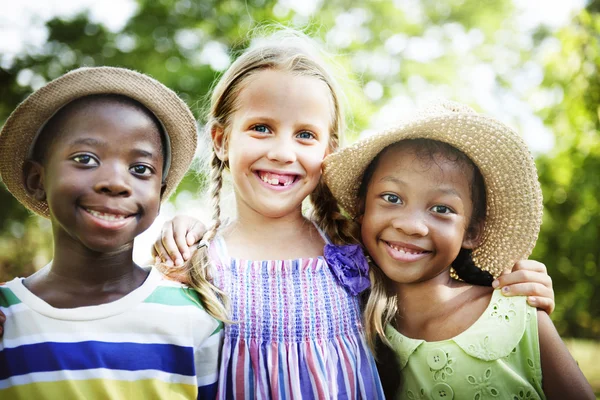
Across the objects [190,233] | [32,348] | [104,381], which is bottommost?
[104,381]

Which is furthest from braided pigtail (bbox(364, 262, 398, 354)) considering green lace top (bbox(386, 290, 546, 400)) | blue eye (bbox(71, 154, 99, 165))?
blue eye (bbox(71, 154, 99, 165))

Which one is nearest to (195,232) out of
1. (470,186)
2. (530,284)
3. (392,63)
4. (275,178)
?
(275,178)

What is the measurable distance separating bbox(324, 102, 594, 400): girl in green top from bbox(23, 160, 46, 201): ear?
48.3 inches

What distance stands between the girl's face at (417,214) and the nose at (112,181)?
109cm

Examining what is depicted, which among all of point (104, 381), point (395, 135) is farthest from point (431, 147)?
point (104, 381)

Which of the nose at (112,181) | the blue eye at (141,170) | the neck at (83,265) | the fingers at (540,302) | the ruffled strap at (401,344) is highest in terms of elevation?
the blue eye at (141,170)

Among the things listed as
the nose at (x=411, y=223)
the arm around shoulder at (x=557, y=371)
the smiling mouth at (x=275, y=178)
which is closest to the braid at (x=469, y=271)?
the arm around shoulder at (x=557, y=371)

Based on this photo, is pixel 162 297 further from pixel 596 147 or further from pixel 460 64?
pixel 460 64

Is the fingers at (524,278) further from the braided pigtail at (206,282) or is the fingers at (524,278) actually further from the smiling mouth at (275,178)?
the braided pigtail at (206,282)

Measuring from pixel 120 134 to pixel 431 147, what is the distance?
131 centimetres

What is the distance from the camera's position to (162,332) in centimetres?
212

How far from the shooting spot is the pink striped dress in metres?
2.27

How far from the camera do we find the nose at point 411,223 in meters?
2.39

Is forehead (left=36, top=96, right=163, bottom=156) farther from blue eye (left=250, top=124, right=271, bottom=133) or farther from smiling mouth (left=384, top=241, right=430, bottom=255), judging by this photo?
smiling mouth (left=384, top=241, right=430, bottom=255)
